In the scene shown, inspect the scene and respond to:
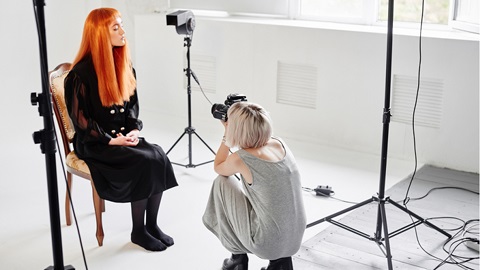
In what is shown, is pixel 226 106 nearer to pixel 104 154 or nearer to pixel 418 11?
pixel 104 154

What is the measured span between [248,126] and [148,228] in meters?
0.98

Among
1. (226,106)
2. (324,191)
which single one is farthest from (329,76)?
(226,106)

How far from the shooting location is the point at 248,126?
2504mm

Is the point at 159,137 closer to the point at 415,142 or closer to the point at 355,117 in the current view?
the point at 355,117

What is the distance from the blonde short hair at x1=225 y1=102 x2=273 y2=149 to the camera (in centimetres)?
250

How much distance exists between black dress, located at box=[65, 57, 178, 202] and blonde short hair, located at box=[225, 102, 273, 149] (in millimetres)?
671

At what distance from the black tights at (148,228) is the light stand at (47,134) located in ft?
2.79

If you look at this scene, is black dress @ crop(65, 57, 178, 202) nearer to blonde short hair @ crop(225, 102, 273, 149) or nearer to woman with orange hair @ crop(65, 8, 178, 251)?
woman with orange hair @ crop(65, 8, 178, 251)

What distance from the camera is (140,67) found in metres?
5.58

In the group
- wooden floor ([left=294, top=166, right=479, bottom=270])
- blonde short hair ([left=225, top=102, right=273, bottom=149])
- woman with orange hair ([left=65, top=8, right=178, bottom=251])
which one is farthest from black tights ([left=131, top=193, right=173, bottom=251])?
blonde short hair ([left=225, top=102, right=273, bottom=149])

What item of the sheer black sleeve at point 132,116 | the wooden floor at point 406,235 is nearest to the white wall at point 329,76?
the wooden floor at point 406,235

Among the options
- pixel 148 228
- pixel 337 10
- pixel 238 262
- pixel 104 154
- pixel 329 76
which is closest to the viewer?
pixel 238 262

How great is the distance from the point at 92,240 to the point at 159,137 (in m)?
1.75

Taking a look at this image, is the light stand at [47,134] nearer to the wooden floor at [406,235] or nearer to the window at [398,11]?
the wooden floor at [406,235]
